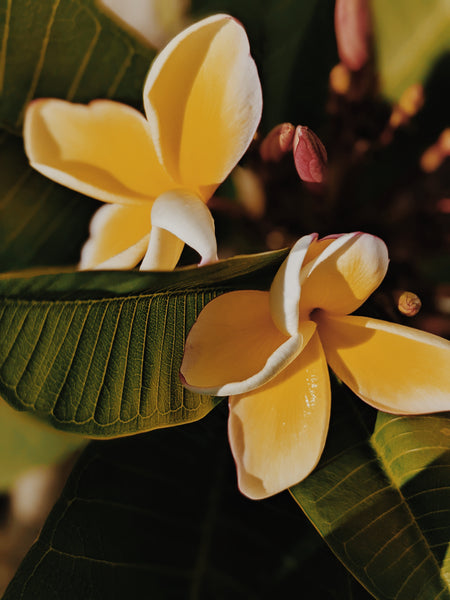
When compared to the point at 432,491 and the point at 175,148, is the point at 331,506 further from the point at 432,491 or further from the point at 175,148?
the point at 175,148

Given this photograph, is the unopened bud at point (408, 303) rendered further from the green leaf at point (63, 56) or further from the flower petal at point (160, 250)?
the green leaf at point (63, 56)

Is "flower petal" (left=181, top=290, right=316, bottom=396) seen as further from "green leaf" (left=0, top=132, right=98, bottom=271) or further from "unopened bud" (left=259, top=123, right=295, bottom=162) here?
"green leaf" (left=0, top=132, right=98, bottom=271)

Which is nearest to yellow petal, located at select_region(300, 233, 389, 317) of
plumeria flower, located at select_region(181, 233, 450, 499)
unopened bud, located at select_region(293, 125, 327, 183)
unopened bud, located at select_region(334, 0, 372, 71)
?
plumeria flower, located at select_region(181, 233, 450, 499)

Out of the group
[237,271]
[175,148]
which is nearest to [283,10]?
[175,148]

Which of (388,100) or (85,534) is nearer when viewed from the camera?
(85,534)

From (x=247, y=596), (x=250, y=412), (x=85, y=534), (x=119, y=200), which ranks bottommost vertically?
(x=247, y=596)

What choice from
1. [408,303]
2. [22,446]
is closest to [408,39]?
[408,303]

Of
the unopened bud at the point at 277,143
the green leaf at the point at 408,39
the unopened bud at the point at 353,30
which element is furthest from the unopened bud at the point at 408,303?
the green leaf at the point at 408,39
